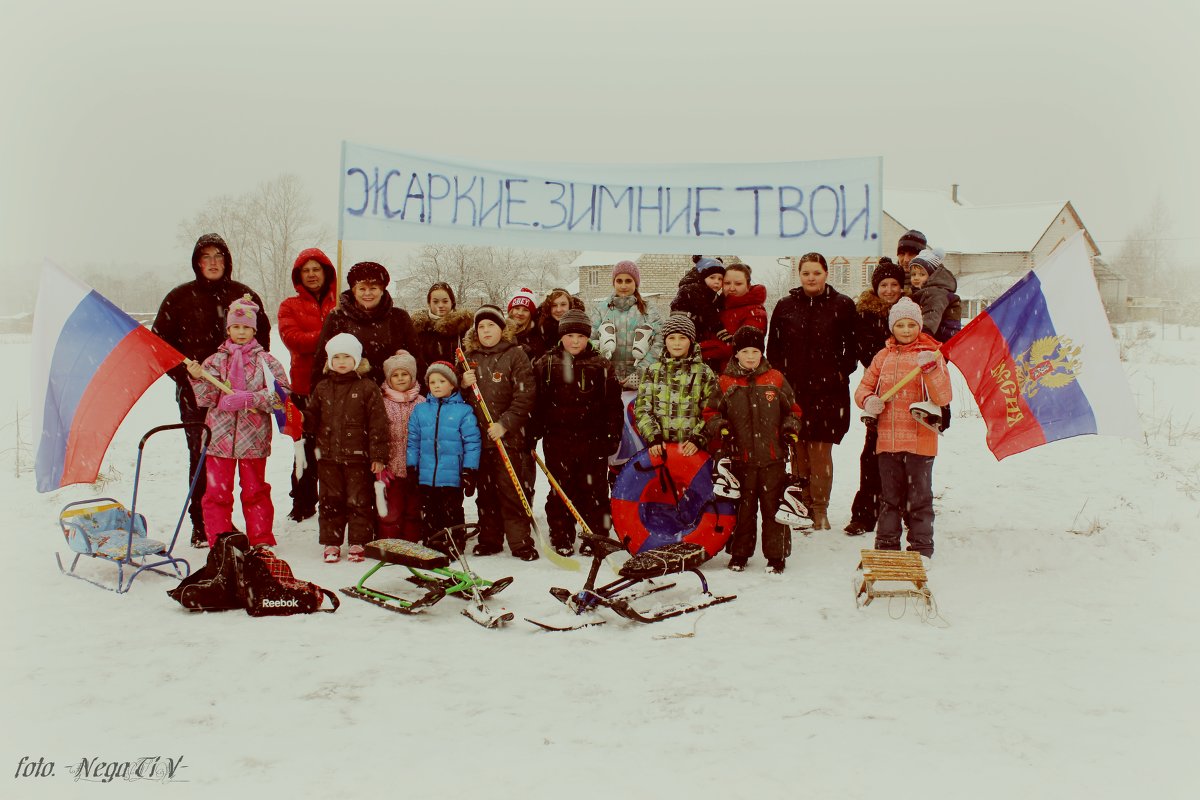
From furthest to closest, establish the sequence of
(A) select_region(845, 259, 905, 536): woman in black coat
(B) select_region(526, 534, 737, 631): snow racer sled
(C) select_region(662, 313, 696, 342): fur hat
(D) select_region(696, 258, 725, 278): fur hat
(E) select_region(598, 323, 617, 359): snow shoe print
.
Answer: (D) select_region(696, 258, 725, 278): fur hat
(E) select_region(598, 323, 617, 359): snow shoe print
(A) select_region(845, 259, 905, 536): woman in black coat
(C) select_region(662, 313, 696, 342): fur hat
(B) select_region(526, 534, 737, 631): snow racer sled

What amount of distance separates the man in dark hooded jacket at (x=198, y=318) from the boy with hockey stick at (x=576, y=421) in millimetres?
2338

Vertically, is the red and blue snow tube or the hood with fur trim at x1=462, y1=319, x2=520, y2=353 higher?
the hood with fur trim at x1=462, y1=319, x2=520, y2=353

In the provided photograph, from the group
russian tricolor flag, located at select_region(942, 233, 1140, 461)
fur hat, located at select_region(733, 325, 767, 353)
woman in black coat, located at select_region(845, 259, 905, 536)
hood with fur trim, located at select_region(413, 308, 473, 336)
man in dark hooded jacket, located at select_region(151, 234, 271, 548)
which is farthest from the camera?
hood with fur trim, located at select_region(413, 308, 473, 336)

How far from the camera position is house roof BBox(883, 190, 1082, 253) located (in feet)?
152

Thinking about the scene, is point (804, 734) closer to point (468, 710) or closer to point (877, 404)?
point (468, 710)

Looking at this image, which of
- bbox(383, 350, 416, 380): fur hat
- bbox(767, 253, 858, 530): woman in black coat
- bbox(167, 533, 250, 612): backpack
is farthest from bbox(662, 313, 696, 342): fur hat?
bbox(167, 533, 250, 612): backpack

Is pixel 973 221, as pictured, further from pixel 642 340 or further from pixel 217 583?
pixel 217 583

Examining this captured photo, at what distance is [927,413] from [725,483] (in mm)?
1542

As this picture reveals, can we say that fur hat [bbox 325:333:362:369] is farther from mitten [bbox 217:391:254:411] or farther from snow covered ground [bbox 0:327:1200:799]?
snow covered ground [bbox 0:327:1200:799]

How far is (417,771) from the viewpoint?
3418mm

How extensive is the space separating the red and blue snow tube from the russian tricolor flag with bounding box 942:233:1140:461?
6.87 feet

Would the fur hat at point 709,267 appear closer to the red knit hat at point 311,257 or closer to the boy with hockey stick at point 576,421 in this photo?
the boy with hockey stick at point 576,421

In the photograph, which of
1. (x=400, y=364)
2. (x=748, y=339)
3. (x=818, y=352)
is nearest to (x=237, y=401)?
(x=400, y=364)

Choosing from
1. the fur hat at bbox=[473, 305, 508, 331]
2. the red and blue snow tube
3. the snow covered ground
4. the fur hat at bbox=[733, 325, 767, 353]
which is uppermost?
the fur hat at bbox=[473, 305, 508, 331]
